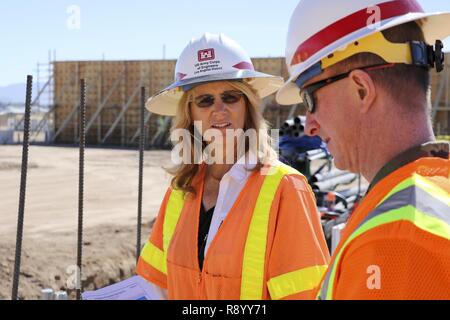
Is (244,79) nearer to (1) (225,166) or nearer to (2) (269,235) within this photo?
(1) (225,166)

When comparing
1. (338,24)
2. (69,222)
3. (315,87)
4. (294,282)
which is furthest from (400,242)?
(69,222)

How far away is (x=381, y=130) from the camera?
1.30 meters

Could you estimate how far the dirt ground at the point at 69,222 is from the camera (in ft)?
22.1

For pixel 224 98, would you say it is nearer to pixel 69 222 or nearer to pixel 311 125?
pixel 311 125

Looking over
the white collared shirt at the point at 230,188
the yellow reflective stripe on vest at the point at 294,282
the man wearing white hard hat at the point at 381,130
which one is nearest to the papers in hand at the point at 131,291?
the white collared shirt at the point at 230,188

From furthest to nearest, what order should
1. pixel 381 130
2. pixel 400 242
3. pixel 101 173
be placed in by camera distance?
pixel 101 173 → pixel 381 130 → pixel 400 242

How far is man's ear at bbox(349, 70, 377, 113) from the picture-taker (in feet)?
4.32

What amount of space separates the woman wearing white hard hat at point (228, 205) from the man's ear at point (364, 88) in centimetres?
87

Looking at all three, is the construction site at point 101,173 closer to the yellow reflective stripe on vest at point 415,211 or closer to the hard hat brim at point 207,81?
the hard hat brim at point 207,81

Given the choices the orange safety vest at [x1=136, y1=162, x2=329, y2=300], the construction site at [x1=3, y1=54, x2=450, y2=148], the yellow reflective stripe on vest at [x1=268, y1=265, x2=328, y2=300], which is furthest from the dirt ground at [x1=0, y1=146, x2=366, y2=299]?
the construction site at [x1=3, y1=54, x2=450, y2=148]

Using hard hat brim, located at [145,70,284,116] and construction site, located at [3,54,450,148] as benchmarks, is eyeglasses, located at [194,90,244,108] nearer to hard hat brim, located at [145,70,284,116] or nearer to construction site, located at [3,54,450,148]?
hard hat brim, located at [145,70,284,116]

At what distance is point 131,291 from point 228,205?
0.63 metres

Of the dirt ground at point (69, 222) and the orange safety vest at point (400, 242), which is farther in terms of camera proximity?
the dirt ground at point (69, 222)

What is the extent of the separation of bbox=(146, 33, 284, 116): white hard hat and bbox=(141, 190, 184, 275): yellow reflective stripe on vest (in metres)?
0.60
